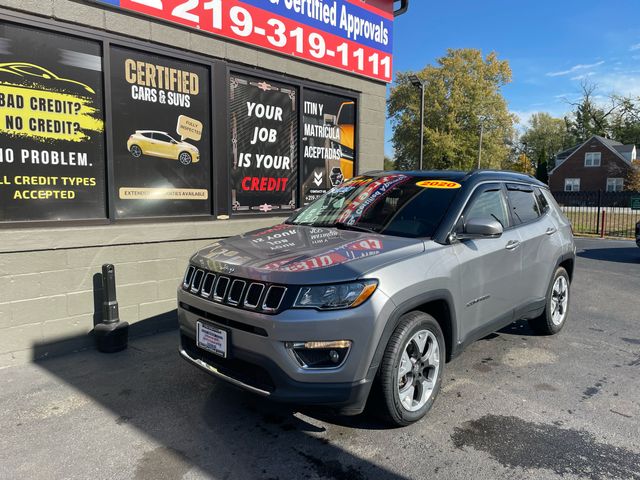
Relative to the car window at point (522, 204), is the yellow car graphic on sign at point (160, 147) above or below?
above

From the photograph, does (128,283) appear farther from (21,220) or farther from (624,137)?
(624,137)

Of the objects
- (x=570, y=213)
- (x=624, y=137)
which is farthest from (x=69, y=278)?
(x=624, y=137)

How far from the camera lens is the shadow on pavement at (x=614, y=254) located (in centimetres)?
1096

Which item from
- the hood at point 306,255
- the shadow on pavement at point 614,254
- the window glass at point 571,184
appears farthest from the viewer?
the window glass at point 571,184

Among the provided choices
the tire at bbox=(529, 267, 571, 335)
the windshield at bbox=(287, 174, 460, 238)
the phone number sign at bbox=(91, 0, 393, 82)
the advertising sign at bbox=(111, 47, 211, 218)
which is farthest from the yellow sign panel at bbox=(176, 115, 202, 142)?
the tire at bbox=(529, 267, 571, 335)

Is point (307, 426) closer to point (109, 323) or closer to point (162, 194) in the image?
point (109, 323)

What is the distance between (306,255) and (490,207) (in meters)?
2.01

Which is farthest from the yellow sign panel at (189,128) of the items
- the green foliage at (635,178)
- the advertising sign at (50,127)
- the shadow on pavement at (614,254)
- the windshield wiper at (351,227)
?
the green foliage at (635,178)

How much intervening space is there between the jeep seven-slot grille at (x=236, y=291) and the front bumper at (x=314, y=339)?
7cm

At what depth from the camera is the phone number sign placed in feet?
18.4

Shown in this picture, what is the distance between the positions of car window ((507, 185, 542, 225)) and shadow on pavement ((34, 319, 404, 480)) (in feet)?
8.41

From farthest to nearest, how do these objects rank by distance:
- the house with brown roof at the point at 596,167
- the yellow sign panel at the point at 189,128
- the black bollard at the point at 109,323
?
the house with brown roof at the point at 596,167, the yellow sign panel at the point at 189,128, the black bollard at the point at 109,323

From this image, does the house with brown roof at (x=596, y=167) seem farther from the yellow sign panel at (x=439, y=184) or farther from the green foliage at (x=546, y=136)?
the yellow sign panel at (x=439, y=184)

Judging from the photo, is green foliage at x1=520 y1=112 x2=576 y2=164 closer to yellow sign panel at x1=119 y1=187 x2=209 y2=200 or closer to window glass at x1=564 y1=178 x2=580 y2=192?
window glass at x1=564 y1=178 x2=580 y2=192
